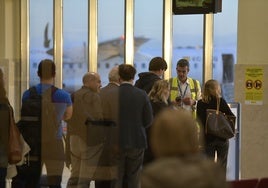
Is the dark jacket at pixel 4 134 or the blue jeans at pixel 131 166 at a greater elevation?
the dark jacket at pixel 4 134

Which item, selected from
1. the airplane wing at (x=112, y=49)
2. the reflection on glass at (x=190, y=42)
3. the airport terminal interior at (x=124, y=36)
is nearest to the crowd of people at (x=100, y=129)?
the airport terminal interior at (x=124, y=36)

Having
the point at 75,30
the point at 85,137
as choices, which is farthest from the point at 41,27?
the point at 85,137

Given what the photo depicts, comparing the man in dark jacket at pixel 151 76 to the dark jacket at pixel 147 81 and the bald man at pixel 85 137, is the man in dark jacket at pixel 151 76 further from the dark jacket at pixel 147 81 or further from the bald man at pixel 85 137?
the bald man at pixel 85 137

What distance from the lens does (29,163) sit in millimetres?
6184

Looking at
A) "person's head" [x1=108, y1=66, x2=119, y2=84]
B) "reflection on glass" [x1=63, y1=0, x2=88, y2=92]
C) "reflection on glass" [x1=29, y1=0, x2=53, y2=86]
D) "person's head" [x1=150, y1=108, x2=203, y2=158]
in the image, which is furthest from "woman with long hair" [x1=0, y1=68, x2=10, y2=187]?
"reflection on glass" [x1=63, y1=0, x2=88, y2=92]

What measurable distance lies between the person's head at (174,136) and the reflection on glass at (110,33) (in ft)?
28.0

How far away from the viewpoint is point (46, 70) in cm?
627

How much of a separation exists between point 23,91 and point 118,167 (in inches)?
53.7

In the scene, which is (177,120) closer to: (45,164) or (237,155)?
(45,164)

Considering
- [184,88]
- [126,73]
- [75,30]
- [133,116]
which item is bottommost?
[133,116]

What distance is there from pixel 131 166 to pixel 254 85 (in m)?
2.64

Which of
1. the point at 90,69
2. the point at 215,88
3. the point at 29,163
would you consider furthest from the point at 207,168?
the point at 90,69

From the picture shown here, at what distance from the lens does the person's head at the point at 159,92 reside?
20.9 ft

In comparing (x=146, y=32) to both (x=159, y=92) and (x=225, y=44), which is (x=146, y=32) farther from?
(x=159, y=92)
